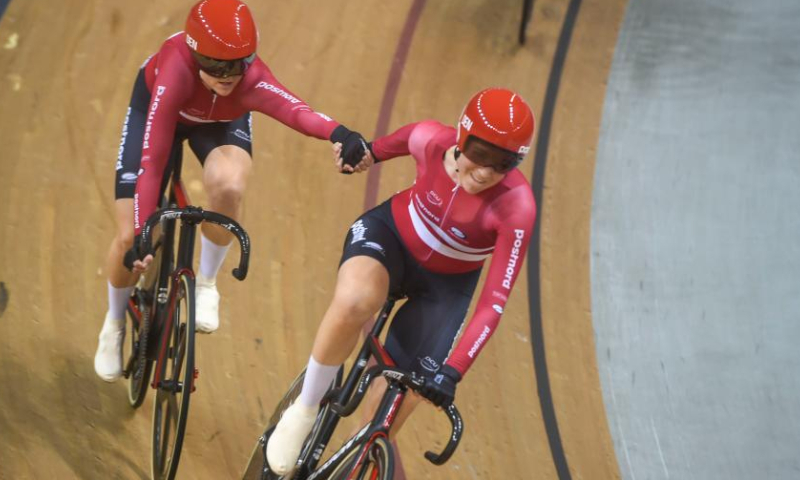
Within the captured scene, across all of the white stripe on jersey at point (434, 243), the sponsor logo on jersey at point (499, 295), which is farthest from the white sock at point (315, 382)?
the sponsor logo on jersey at point (499, 295)

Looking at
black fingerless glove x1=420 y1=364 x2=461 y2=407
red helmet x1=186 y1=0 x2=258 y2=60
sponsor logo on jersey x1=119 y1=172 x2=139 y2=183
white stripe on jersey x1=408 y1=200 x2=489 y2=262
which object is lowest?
black fingerless glove x1=420 y1=364 x2=461 y2=407

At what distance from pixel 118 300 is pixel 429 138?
163 cm

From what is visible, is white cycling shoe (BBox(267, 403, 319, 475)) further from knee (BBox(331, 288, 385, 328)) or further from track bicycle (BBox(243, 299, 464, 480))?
knee (BBox(331, 288, 385, 328))

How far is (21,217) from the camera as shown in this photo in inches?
211

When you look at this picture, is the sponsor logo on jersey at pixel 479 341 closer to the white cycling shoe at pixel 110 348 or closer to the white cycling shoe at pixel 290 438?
the white cycling shoe at pixel 290 438

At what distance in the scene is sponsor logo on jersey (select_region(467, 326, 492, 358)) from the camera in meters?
3.28

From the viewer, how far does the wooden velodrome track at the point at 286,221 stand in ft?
15.3

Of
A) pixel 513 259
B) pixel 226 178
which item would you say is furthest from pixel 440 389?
pixel 226 178

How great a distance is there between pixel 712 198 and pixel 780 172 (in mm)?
455

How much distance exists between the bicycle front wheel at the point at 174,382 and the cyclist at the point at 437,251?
1.22ft

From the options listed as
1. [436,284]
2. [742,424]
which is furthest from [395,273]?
[742,424]

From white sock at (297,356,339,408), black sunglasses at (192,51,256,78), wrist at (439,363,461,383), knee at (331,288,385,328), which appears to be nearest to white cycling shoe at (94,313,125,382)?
white sock at (297,356,339,408)

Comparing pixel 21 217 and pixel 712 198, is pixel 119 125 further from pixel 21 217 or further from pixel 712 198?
pixel 712 198

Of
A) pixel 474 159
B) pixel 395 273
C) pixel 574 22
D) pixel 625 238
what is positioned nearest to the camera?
pixel 474 159
